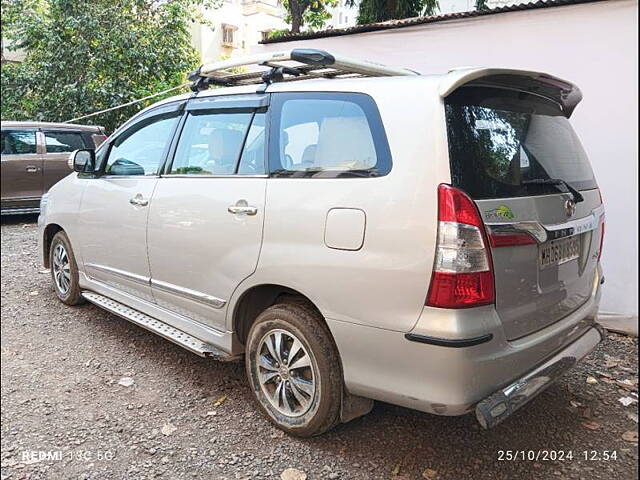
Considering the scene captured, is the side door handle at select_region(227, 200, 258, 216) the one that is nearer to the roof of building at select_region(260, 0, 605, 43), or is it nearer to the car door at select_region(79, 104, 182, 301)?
the car door at select_region(79, 104, 182, 301)

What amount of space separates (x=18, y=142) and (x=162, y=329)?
6.01m

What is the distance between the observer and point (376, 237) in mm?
1974

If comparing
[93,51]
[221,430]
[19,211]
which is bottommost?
[221,430]

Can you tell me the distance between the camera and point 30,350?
319cm

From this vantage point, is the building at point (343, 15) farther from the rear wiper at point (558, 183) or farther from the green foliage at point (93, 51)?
the rear wiper at point (558, 183)

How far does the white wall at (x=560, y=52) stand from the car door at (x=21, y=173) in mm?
4661

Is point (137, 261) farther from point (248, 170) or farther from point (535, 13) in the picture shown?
point (535, 13)

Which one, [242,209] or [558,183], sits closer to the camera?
[558,183]

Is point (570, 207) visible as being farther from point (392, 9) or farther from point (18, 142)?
point (18, 142)

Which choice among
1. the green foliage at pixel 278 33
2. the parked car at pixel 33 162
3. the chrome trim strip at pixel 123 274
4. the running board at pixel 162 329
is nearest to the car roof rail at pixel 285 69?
the chrome trim strip at pixel 123 274

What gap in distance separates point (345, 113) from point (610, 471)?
2016 mm

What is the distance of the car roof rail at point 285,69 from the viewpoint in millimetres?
2439

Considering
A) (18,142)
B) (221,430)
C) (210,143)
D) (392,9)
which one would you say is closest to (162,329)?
(221,430)

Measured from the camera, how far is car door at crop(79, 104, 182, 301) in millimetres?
3209
